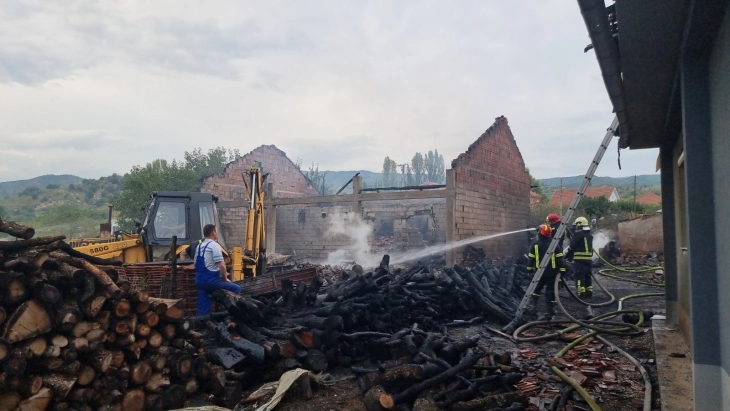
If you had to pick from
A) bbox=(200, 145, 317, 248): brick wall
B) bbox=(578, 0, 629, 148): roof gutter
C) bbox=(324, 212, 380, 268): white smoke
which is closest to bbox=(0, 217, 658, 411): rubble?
bbox=(578, 0, 629, 148): roof gutter

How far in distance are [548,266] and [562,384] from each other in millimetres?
3867

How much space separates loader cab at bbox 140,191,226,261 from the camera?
892 centimetres

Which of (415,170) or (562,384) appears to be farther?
(415,170)

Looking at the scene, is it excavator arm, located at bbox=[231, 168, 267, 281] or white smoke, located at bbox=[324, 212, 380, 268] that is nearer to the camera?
excavator arm, located at bbox=[231, 168, 267, 281]

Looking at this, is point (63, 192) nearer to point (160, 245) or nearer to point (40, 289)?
point (160, 245)

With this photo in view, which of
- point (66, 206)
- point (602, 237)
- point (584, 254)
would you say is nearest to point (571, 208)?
point (584, 254)

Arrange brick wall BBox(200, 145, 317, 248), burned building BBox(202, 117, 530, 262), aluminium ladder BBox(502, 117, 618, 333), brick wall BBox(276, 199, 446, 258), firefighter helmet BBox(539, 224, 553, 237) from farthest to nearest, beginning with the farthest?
1. brick wall BBox(200, 145, 317, 248)
2. brick wall BBox(276, 199, 446, 258)
3. burned building BBox(202, 117, 530, 262)
4. firefighter helmet BBox(539, 224, 553, 237)
5. aluminium ladder BBox(502, 117, 618, 333)

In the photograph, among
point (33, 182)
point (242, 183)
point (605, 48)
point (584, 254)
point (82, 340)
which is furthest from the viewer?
point (33, 182)

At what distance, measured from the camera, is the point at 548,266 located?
8.83 metres

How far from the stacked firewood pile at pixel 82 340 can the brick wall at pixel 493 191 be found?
11.1 m

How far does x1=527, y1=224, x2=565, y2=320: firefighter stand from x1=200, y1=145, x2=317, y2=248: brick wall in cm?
1298

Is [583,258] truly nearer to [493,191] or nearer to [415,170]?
[493,191]

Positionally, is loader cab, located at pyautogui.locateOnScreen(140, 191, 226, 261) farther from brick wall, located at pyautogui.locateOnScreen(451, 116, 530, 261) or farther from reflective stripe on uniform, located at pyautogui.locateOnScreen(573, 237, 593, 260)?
brick wall, located at pyautogui.locateOnScreen(451, 116, 530, 261)

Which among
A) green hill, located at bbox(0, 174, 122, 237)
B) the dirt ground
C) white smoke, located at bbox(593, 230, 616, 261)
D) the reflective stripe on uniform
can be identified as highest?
green hill, located at bbox(0, 174, 122, 237)
